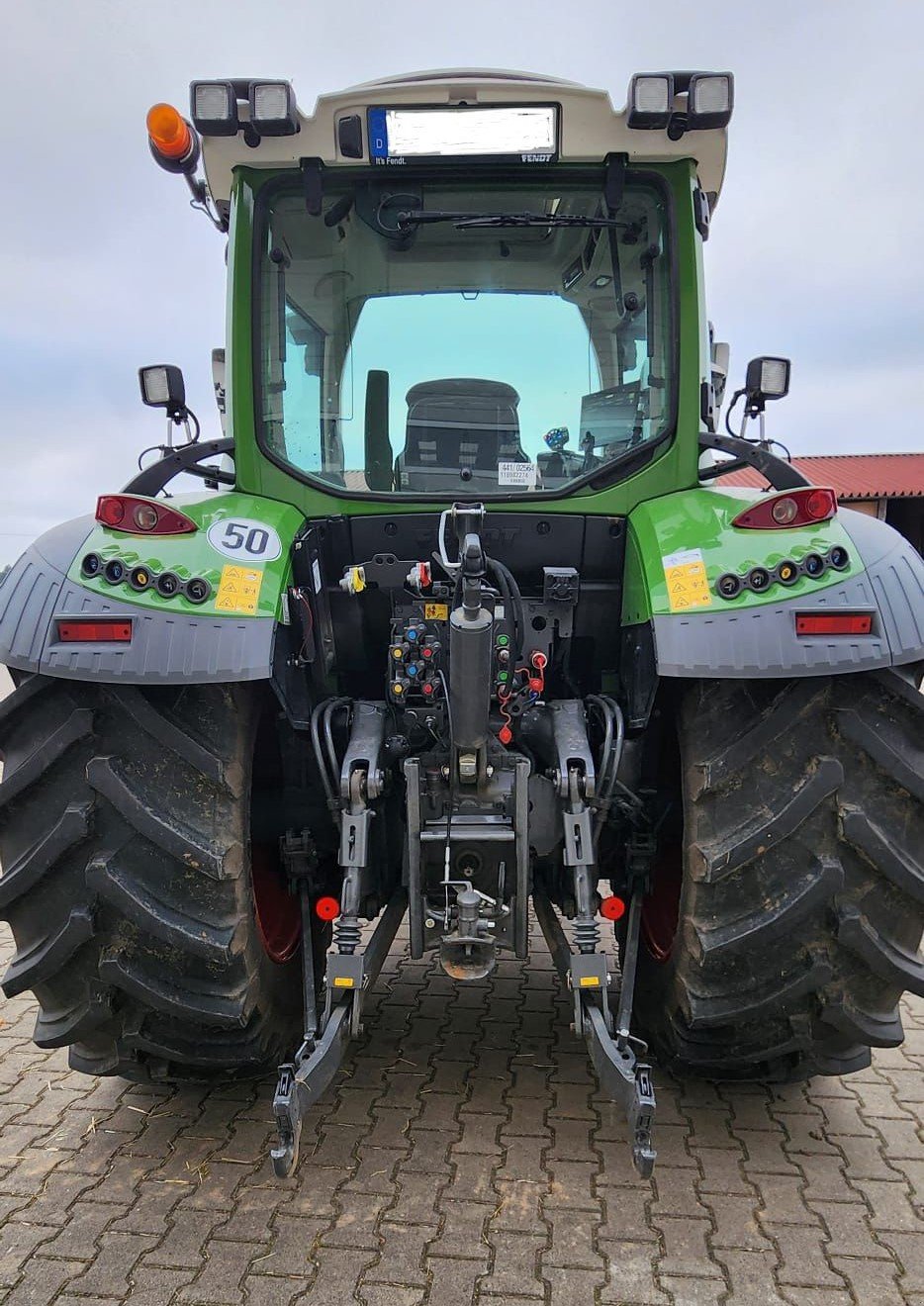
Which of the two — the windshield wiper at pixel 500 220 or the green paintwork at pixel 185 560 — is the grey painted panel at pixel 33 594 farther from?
the windshield wiper at pixel 500 220

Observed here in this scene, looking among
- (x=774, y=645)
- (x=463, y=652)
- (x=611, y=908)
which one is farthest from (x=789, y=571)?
(x=611, y=908)

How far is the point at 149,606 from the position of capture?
224 cm

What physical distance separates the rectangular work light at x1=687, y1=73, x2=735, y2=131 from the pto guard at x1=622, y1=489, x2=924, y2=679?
3.77 ft

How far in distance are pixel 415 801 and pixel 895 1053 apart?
2.00m

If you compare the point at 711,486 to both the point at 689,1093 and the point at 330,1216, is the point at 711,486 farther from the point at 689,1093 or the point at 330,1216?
the point at 330,1216

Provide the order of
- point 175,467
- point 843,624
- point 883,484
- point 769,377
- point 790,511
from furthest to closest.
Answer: point 883,484 < point 769,377 < point 175,467 < point 790,511 < point 843,624

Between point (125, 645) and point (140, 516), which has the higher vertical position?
point (140, 516)

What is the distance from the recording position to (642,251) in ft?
9.64

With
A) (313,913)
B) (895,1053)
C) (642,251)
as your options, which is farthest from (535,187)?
(895,1053)

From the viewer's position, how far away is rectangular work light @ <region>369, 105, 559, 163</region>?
2.70 meters

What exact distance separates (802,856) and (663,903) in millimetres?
860

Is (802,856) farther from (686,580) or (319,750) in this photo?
(319,750)

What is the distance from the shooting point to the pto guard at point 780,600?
2182 mm

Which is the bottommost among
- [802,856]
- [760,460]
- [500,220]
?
[802,856]
